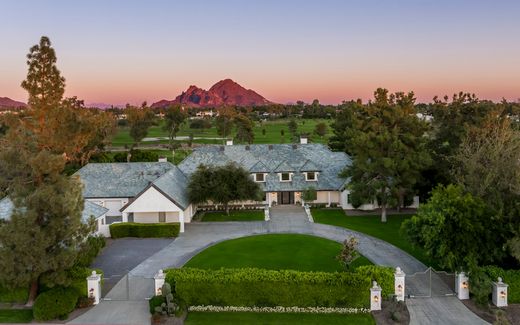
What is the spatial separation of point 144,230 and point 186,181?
10028mm

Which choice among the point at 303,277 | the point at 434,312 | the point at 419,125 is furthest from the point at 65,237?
the point at 419,125

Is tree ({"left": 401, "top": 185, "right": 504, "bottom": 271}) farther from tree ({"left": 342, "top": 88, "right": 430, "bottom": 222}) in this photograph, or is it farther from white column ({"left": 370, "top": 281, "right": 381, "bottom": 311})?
tree ({"left": 342, "top": 88, "right": 430, "bottom": 222})

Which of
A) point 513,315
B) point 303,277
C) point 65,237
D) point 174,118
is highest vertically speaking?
point 174,118

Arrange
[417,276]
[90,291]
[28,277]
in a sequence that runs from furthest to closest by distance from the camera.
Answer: [417,276]
[90,291]
[28,277]

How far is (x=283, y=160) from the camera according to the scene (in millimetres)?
50750

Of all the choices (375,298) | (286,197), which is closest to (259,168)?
(286,197)

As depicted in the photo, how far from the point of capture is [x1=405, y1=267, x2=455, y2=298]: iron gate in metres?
24.7

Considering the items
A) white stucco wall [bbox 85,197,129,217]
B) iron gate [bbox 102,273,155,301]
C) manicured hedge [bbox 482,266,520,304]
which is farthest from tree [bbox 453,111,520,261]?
white stucco wall [bbox 85,197,129,217]

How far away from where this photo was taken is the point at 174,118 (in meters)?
109

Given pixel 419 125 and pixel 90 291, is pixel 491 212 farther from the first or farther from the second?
pixel 90 291

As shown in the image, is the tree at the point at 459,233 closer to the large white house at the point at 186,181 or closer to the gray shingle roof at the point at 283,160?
the large white house at the point at 186,181

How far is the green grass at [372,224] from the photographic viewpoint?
34.5 m

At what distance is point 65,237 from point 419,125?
31.6 m

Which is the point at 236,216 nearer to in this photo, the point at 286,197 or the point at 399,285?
the point at 286,197
